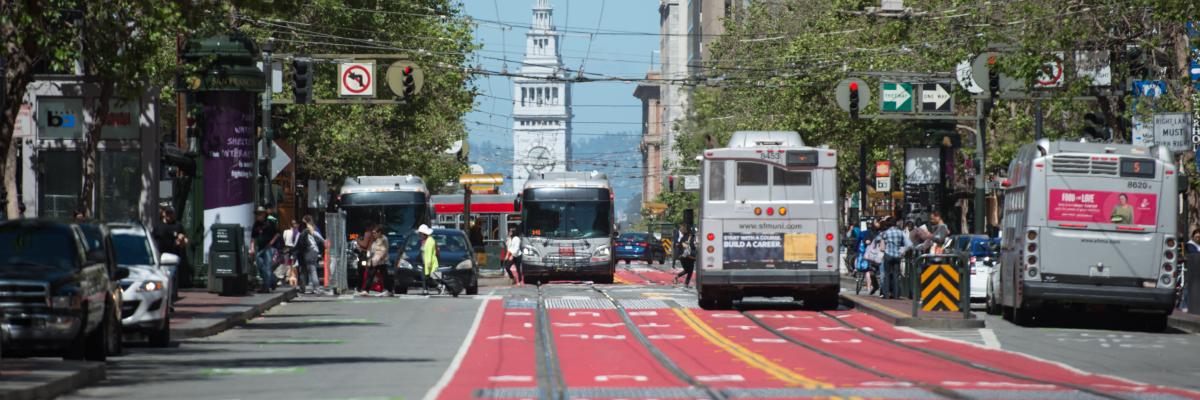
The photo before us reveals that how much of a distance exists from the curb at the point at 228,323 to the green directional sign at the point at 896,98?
1787cm

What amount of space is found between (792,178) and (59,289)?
57.4 ft

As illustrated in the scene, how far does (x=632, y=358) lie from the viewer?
20922mm

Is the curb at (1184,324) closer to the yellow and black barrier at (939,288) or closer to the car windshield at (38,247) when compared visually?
the yellow and black barrier at (939,288)

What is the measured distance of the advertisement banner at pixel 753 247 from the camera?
110 feet

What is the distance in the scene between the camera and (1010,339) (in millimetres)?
25719

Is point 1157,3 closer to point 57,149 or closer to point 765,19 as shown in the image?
point 57,149

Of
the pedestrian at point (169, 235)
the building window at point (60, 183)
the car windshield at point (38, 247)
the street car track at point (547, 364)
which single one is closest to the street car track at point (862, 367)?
the street car track at point (547, 364)

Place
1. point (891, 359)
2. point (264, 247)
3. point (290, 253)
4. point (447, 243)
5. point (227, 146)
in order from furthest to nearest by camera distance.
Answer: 1. point (447, 243)
2. point (290, 253)
3. point (227, 146)
4. point (264, 247)
5. point (891, 359)

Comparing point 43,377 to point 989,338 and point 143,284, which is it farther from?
point 989,338

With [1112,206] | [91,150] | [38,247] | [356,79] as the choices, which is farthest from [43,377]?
[356,79]

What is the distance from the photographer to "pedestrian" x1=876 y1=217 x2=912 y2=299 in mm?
37406

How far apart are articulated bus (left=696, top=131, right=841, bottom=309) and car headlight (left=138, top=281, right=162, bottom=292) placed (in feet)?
42.7

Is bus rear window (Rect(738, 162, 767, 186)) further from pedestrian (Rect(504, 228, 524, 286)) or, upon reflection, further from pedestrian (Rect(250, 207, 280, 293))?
pedestrian (Rect(504, 228, 524, 286))

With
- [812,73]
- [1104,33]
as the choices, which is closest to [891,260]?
[1104,33]
